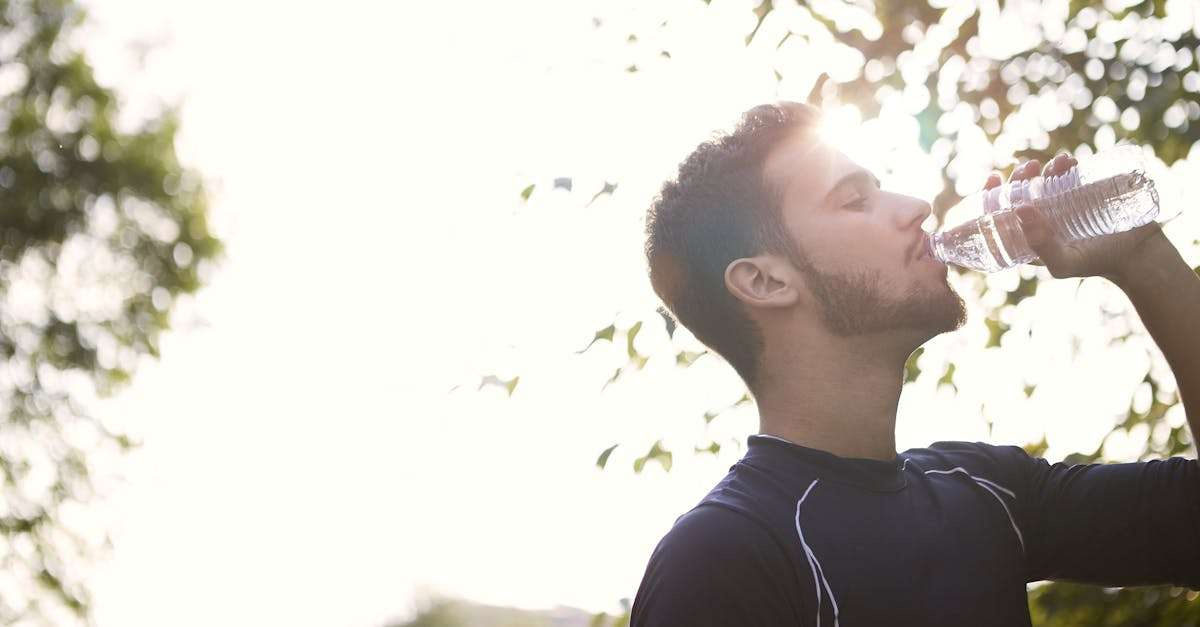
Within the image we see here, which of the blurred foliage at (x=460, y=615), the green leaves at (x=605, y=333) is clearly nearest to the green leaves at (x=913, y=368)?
the green leaves at (x=605, y=333)

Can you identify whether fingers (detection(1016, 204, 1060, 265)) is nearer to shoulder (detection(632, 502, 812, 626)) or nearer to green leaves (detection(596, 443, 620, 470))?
shoulder (detection(632, 502, 812, 626))

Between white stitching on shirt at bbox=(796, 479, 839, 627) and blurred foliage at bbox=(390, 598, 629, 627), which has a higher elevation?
white stitching on shirt at bbox=(796, 479, 839, 627)

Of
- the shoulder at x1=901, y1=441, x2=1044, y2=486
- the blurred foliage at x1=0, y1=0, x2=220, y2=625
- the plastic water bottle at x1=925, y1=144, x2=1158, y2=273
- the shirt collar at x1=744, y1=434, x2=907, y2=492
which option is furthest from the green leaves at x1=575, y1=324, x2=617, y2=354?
the blurred foliage at x1=0, y1=0, x2=220, y2=625

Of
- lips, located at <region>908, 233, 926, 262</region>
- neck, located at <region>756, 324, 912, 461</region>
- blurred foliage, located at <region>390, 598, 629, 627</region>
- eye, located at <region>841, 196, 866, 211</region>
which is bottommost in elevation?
blurred foliage, located at <region>390, 598, 629, 627</region>

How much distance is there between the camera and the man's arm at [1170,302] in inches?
83.7

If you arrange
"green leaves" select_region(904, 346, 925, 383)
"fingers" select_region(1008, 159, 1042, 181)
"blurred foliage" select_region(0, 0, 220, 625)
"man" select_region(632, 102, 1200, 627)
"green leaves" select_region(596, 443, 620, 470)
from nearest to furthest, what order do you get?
"man" select_region(632, 102, 1200, 627)
"fingers" select_region(1008, 159, 1042, 181)
"green leaves" select_region(596, 443, 620, 470)
"green leaves" select_region(904, 346, 925, 383)
"blurred foliage" select_region(0, 0, 220, 625)

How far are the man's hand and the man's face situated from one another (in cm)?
16

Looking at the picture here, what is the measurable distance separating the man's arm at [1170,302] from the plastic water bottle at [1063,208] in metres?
0.07

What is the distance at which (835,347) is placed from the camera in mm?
2174

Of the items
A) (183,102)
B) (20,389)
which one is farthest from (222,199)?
(20,389)

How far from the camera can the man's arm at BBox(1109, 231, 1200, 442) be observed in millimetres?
2127

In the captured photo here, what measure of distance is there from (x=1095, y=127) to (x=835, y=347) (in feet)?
5.35

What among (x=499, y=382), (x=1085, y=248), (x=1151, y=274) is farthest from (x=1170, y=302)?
(x=499, y=382)

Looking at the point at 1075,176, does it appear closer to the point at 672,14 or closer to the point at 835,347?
the point at 835,347
